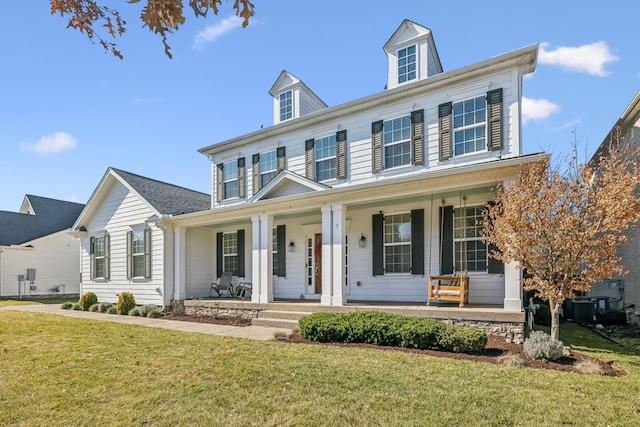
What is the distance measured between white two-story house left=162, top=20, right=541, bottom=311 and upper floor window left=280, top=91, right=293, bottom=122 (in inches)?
2.0

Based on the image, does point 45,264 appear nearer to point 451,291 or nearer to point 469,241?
point 451,291

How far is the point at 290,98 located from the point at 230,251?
18.4 feet

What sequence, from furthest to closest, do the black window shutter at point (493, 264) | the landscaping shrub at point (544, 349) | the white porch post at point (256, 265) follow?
the white porch post at point (256, 265), the black window shutter at point (493, 264), the landscaping shrub at point (544, 349)

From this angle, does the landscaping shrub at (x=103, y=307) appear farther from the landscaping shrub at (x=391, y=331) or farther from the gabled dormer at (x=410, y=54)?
the gabled dormer at (x=410, y=54)

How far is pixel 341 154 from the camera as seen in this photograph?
11086 mm

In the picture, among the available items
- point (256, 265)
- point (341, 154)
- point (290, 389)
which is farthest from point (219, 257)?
point (290, 389)

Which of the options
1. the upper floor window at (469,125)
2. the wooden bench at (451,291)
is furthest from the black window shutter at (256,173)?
the wooden bench at (451,291)

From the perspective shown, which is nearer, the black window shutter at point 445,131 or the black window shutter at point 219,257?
the black window shutter at point 445,131

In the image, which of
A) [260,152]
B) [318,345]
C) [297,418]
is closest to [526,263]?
[318,345]

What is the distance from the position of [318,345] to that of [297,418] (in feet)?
9.88

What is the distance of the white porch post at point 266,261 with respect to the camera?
10477mm

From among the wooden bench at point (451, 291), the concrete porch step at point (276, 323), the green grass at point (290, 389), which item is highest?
the wooden bench at point (451, 291)

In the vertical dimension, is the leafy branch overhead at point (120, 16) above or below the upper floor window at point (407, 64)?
below

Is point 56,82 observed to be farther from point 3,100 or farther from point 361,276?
point 361,276
